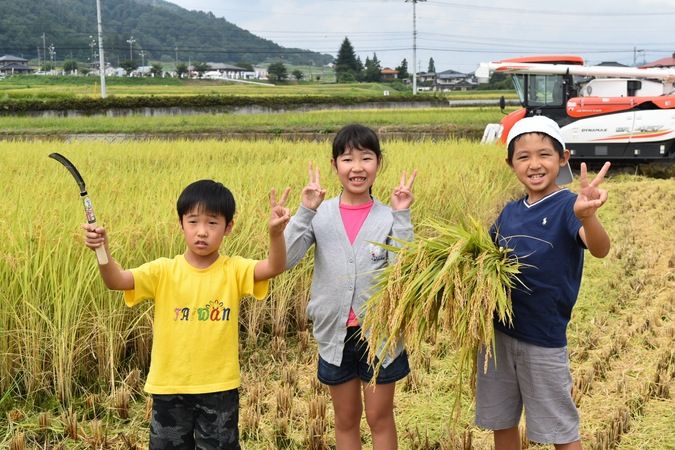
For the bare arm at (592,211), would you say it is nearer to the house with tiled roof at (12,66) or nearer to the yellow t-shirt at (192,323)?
the yellow t-shirt at (192,323)

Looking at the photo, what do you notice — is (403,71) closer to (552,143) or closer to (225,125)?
(225,125)

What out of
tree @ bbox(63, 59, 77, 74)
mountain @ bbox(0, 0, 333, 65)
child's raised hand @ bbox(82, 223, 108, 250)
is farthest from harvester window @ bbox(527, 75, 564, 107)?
mountain @ bbox(0, 0, 333, 65)

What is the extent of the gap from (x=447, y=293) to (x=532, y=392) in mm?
414

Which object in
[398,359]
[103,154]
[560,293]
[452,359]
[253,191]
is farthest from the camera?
[103,154]

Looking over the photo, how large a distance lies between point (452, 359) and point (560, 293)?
1.55m

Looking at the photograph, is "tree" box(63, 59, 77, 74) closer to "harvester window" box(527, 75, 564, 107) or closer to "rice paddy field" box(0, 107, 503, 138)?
"rice paddy field" box(0, 107, 503, 138)

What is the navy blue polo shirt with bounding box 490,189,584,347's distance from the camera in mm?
1989

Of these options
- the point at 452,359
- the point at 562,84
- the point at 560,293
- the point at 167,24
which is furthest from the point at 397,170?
the point at 167,24

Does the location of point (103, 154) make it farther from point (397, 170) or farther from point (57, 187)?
point (397, 170)

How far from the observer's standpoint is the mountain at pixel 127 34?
362 feet

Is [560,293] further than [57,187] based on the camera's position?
No

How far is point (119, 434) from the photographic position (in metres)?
2.63

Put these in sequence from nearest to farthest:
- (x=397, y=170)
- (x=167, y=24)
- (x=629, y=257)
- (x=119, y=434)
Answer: (x=119, y=434) < (x=629, y=257) < (x=397, y=170) < (x=167, y=24)

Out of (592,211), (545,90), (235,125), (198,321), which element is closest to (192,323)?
(198,321)
